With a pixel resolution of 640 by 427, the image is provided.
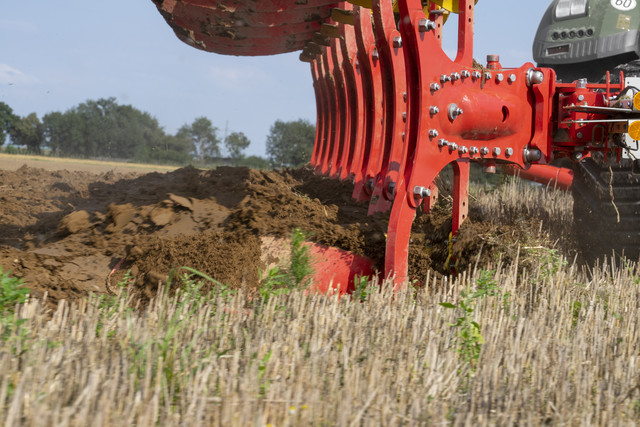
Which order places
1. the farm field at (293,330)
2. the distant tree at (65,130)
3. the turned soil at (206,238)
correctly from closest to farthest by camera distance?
the farm field at (293,330) → the turned soil at (206,238) → the distant tree at (65,130)

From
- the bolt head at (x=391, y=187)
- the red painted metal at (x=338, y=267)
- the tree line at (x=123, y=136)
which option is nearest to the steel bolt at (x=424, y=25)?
the bolt head at (x=391, y=187)

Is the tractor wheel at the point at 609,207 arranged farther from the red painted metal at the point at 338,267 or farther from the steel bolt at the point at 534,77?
the red painted metal at the point at 338,267

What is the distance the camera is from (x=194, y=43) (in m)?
6.34

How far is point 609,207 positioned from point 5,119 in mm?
33286

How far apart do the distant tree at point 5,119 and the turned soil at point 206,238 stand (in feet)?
96.9

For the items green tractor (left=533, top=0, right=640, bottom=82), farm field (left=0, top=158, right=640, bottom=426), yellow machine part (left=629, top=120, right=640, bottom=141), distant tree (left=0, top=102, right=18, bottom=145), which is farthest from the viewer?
distant tree (left=0, top=102, right=18, bottom=145)

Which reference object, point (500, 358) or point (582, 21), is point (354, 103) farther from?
point (500, 358)

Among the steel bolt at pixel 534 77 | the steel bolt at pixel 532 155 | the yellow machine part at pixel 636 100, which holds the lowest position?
the steel bolt at pixel 532 155

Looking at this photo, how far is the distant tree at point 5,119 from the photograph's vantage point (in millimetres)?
32056

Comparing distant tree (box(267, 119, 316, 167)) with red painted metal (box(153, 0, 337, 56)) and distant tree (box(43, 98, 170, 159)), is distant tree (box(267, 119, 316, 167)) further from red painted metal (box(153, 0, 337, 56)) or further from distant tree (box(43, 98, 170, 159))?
red painted metal (box(153, 0, 337, 56))

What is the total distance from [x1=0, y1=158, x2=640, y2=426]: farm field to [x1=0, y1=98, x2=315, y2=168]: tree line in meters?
15.4

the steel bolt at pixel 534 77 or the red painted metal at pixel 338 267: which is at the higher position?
the steel bolt at pixel 534 77

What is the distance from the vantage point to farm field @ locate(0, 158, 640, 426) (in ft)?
6.04

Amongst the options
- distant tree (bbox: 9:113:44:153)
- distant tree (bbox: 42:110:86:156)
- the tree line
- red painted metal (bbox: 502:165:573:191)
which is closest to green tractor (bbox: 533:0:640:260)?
red painted metal (bbox: 502:165:573:191)
